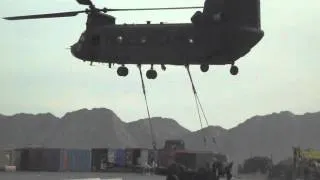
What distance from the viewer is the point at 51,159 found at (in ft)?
277

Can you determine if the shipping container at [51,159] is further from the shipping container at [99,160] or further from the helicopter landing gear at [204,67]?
the helicopter landing gear at [204,67]

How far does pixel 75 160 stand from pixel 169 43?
55.8m

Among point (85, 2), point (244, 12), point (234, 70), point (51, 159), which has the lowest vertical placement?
point (51, 159)

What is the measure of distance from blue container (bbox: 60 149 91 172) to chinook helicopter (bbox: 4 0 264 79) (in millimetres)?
53004

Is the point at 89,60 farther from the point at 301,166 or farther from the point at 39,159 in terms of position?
the point at 39,159

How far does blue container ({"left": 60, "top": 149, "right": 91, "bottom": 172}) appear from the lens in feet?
276

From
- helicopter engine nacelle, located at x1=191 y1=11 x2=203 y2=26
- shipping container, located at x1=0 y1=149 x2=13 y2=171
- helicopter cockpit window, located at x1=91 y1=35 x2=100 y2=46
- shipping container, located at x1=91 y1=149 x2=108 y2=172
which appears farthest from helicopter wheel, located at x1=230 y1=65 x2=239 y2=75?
shipping container, located at x1=0 y1=149 x2=13 y2=171

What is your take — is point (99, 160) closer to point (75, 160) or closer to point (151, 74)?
point (75, 160)

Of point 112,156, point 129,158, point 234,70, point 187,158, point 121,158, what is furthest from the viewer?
point 112,156

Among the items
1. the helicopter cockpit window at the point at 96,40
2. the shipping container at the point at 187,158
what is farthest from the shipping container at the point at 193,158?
the helicopter cockpit window at the point at 96,40

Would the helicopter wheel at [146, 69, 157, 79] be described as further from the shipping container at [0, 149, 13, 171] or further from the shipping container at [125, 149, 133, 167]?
the shipping container at [0, 149, 13, 171]

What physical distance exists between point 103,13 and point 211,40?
6405 millimetres

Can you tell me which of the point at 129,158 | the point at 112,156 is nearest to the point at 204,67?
the point at 129,158

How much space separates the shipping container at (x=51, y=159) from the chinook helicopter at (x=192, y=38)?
174ft
